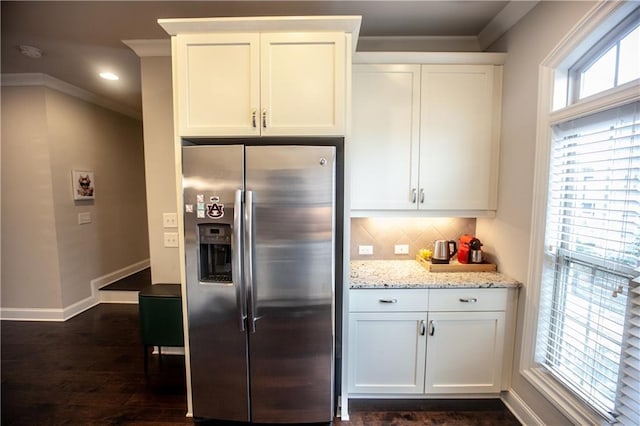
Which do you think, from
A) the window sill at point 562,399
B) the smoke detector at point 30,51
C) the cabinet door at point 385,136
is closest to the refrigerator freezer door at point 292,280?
the cabinet door at point 385,136

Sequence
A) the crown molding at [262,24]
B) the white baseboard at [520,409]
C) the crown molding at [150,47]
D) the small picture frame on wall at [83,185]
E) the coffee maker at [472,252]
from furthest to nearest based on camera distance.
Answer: the small picture frame on wall at [83,185], the crown molding at [150,47], the coffee maker at [472,252], the white baseboard at [520,409], the crown molding at [262,24]

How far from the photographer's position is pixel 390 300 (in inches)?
72.8

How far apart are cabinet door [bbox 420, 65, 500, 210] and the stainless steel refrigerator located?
0.90 metres

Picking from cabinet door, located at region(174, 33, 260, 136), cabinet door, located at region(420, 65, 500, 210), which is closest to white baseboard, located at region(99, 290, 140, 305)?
cabinet door, located at region(174, 33, 260, 136)

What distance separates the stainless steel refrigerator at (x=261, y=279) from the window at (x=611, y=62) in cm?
142

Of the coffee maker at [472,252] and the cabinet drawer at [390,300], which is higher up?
the coffee maker at [472,252]

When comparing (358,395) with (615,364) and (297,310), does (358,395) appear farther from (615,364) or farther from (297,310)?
(615,364)

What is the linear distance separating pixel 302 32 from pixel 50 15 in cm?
178

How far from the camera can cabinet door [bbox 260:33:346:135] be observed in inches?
62.3

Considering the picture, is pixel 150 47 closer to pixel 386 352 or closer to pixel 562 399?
pixel 386 352

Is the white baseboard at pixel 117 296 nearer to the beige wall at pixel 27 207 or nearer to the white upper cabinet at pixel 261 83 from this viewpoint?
the beige wall at pixel 27 207

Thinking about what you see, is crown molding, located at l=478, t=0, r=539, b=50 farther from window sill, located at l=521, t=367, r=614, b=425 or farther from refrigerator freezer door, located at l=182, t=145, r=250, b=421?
window sill, located at l=521, t=367, r=614, b=425

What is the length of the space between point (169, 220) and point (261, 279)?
1.40 metres

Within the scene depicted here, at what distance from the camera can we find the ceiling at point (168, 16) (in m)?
1.78
